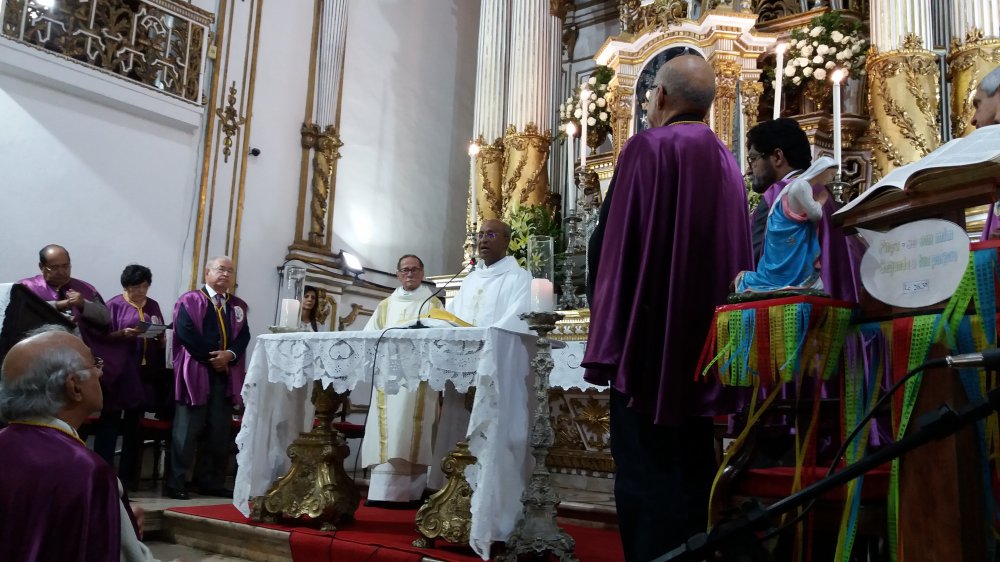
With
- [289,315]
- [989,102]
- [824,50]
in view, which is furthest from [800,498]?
[824,50]

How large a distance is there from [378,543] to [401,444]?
139 centimetres

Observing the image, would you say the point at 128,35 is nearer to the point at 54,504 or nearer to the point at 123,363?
the point at 123,363

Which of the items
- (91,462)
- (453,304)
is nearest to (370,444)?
(453,304)

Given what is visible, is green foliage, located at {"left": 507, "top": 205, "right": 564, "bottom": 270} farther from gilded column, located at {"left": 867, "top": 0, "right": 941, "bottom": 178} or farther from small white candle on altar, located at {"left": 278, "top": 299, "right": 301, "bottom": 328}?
small white candle on altar, located at {"left": 278, "top": 299, "right": 301, "bottom": 328}

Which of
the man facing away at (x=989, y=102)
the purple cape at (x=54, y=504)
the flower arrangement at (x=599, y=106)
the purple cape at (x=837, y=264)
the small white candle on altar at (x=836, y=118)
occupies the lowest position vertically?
the purple cape at (x=54, y=504)

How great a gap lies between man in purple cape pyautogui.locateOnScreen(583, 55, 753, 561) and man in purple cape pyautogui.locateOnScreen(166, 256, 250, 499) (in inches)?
152

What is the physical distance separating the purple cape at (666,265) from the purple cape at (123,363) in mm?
4008

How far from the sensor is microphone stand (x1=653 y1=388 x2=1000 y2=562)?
116 cm

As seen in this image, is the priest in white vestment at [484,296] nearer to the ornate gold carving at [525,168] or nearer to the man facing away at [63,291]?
the man facing away at [63,291]

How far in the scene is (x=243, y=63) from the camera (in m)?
7.63

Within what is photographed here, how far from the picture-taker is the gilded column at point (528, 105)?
308 inches

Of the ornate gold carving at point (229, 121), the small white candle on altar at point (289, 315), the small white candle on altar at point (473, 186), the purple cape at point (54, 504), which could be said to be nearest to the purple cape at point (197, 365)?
the small white candle on altar at point (289, 315)

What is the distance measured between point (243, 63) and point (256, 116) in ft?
1.60

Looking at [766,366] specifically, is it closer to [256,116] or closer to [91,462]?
[91,462]
